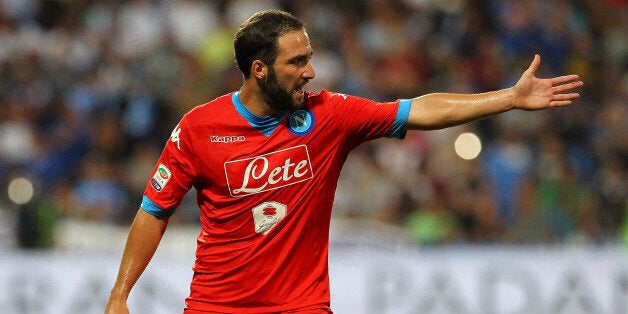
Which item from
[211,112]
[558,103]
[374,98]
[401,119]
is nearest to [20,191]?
[374,98]

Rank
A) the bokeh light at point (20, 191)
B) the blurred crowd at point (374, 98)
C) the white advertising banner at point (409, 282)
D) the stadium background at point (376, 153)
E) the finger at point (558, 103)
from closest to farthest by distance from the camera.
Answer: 1. the finger at point (558, 103)
2. the white advertising banner at point (409, 282)
3. the stadium background at point (376, 153)
4. the bokeh light at point (20, 191)
5. the blurred crowd at point (374, 98)

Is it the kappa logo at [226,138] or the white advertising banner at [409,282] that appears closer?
the kappa logo at [226,138]

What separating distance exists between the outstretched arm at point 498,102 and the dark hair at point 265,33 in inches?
27.7

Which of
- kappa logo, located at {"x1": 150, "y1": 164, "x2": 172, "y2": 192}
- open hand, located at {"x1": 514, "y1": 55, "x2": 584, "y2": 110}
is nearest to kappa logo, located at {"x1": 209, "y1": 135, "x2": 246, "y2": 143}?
kappa logo, located at {"x1": 150, "y1": 164, "x2": 172, "y2": 192}

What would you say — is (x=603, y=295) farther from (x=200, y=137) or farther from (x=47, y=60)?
(x=47, y=60)

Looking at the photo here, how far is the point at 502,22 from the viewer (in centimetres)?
1243

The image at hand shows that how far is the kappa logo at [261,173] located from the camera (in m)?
5.34

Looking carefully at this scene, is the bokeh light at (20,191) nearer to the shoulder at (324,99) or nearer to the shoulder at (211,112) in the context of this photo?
the shoulder at (211,112)

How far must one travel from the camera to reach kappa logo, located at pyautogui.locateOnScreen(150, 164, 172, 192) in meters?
5.44

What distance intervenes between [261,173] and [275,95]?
0.37 metres

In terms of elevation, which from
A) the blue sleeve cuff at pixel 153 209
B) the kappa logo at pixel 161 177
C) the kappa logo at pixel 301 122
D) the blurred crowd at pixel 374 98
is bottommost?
the blue sleeve cuff at pixel 153 209

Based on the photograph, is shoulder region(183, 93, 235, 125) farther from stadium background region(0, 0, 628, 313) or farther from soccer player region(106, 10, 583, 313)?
stadium background region(0, 0, 628, 313)

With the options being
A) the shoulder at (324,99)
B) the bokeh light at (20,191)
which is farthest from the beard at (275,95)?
the bokeh light at (20,191)

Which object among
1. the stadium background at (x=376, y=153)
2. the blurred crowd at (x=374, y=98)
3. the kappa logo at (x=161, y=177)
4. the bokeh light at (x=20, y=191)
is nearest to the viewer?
the kappa logo at (x=161, y=177)
